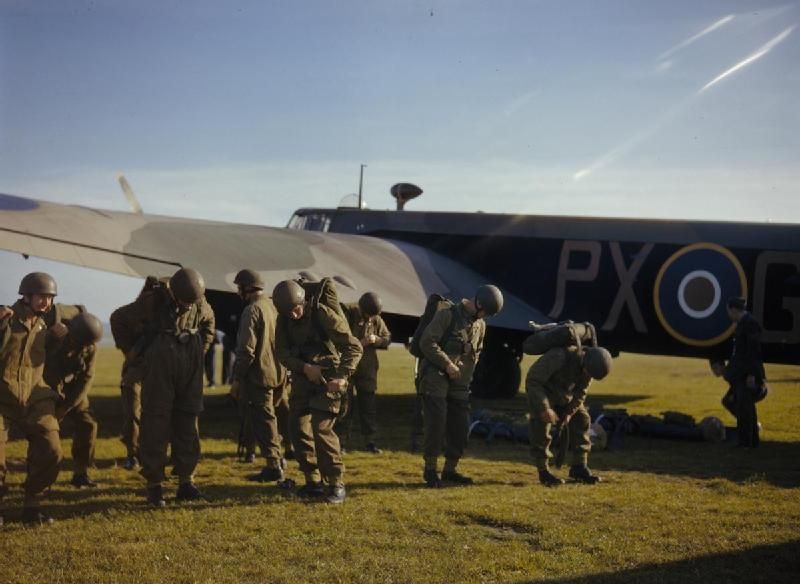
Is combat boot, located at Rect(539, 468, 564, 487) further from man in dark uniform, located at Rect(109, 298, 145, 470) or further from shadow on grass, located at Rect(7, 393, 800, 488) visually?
man in dark uniform, located at Rect(109, 298, 145, 470)

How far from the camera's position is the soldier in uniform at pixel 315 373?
8.20 metres

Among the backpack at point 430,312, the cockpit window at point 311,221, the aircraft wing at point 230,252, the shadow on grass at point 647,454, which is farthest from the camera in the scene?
the cockpit window at point 311,221

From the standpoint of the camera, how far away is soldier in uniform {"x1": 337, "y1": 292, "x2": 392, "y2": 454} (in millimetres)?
11405

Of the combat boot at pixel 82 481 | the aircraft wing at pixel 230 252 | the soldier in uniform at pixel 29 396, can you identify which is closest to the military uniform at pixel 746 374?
the aircraft wing at pixel 230 252

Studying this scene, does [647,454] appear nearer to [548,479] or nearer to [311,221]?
[548,479]

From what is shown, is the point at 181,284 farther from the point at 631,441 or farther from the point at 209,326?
the point at 631,441

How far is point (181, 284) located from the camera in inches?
312

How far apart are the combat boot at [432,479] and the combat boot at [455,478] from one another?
245 mm

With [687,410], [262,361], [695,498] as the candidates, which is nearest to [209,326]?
[262,361]

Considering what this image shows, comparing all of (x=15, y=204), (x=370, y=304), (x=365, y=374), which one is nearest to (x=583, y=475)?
(x=365, y=374)

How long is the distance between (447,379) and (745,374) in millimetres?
5204

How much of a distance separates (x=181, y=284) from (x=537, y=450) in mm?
4259

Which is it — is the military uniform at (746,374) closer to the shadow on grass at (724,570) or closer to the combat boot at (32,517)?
the shadow on grass at (724,570)

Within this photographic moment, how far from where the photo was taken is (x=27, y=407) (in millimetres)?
7348
